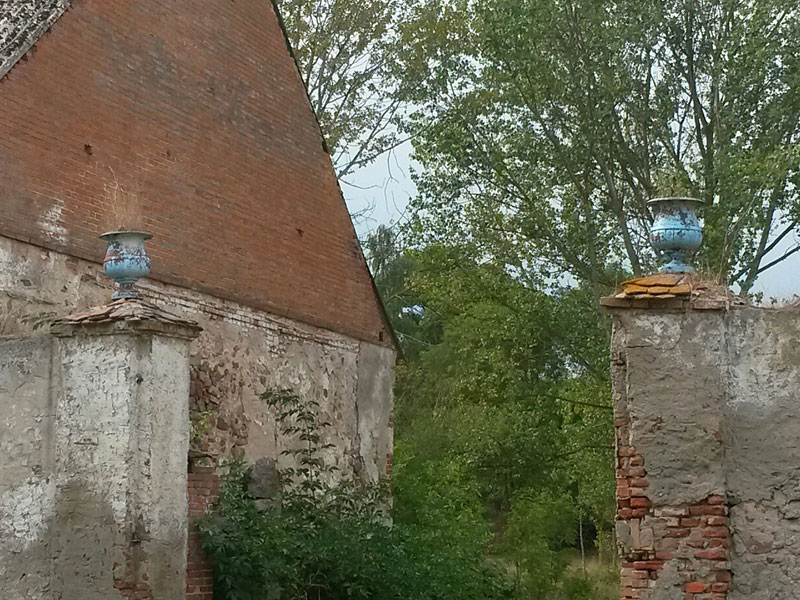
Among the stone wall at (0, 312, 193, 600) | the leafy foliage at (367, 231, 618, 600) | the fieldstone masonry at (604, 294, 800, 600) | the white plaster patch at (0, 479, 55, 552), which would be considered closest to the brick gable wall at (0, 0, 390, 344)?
the stone wall at (0, 312, 193, 600)

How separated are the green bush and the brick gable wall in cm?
177

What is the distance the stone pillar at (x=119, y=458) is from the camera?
355 inches

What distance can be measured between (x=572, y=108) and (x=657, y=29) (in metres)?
1.80

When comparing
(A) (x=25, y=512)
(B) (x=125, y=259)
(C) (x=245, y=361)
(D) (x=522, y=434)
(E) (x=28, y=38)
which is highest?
(E) (x=28, y=38)

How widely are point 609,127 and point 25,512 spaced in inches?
503

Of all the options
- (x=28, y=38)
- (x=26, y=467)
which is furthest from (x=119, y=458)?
(x=28, y=38)

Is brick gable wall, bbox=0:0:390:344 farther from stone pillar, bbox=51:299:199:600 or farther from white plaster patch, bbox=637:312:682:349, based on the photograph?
white plaster patch, bbox=637:312:682:349

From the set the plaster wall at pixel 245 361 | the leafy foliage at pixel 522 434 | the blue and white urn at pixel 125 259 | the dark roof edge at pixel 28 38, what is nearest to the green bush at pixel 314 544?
the plaster wall at pixel 245 361

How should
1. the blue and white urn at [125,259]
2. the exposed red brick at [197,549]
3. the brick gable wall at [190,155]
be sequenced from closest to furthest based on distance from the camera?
the blue and white urn at [125,259], the exposed red brick at [197,549], the brick gable wall at [190,155]

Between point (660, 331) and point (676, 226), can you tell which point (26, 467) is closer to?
point (660, 331)

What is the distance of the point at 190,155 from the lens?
1369cm

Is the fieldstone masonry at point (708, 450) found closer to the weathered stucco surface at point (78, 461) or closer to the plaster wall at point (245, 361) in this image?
the weathered stucco surface at point (78, 461)

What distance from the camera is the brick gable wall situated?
11742mm

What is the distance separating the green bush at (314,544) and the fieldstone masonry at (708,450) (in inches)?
191
